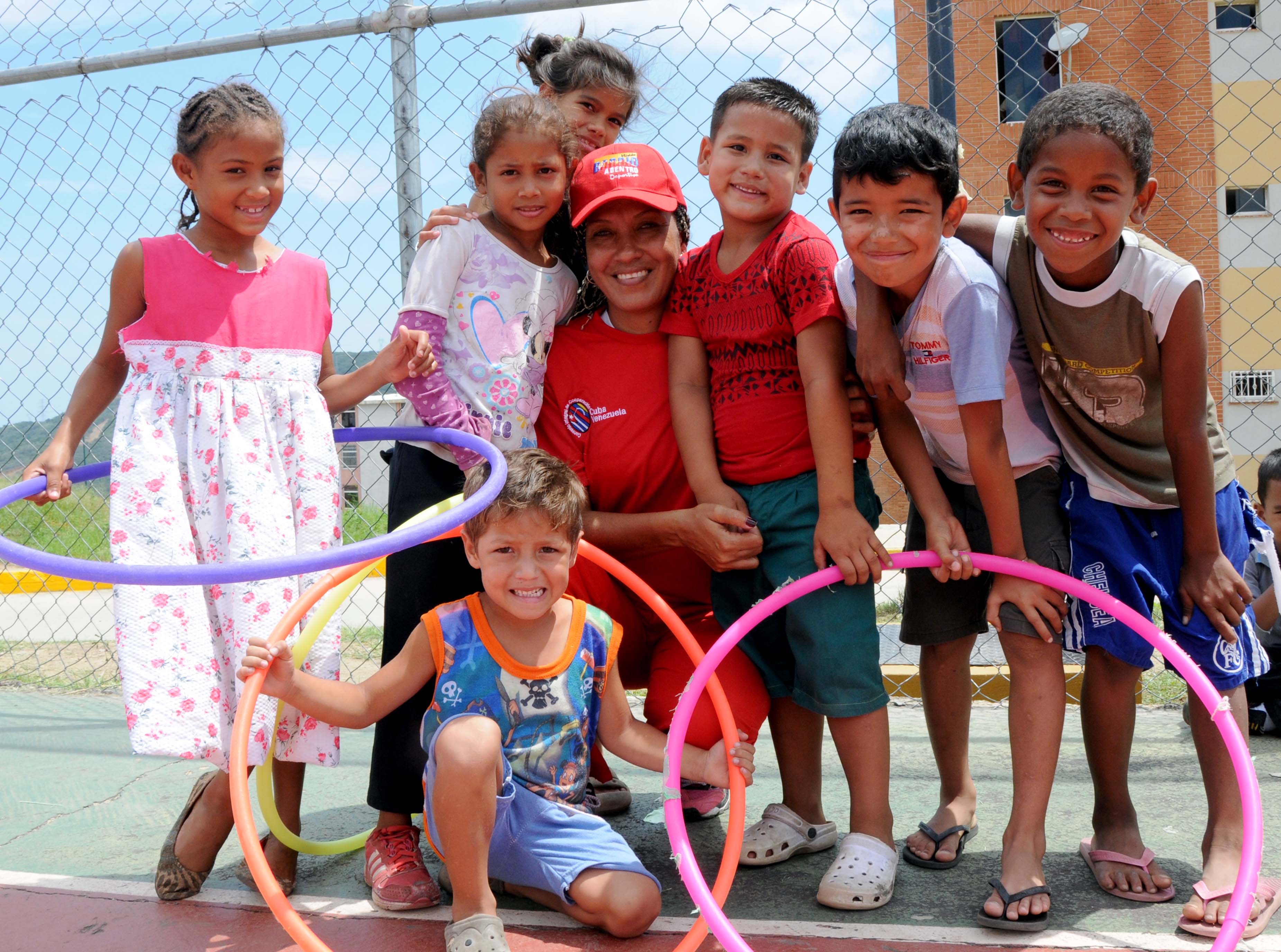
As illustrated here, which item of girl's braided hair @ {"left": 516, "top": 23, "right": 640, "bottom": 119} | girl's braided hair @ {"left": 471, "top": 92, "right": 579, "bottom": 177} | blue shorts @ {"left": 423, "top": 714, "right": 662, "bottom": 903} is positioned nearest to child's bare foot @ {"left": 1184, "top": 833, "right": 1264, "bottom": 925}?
blue shorts @ {"left": 423, "top": 714, "right": 662, "bottom": 903}

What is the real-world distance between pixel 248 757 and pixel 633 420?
1232mm

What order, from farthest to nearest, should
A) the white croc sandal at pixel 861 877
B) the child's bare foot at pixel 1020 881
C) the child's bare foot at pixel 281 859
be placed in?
the child's bare foot at pixel 281 859 < the white croc sandal at pixel 861 877 < the child's bare foot at pixel 1020 881

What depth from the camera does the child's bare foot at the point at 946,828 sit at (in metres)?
2.75

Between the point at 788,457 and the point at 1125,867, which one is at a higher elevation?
the point at 788,457

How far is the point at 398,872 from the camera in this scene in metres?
2.62

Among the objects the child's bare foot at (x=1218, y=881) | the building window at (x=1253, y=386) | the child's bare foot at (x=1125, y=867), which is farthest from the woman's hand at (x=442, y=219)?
the building window at (x=1253, y=386)

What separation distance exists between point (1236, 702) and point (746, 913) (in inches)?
49.6

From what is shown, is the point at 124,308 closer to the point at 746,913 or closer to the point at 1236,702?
the point at 746,913

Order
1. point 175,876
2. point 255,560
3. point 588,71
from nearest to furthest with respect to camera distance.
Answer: point 255,560 → point 175,876 → point 588,71

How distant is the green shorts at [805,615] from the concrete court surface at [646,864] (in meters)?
0.48

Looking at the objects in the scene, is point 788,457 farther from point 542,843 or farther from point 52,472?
point 52,472

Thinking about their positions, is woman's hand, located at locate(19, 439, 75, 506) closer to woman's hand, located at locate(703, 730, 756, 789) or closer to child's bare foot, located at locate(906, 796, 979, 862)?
woman's hand, located at locate(703, 730, 756, 789)

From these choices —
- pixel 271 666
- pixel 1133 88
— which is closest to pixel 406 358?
pixel 271 666

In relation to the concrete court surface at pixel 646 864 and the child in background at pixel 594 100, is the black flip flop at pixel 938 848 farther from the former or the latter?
the child in background at pixel 594 100
